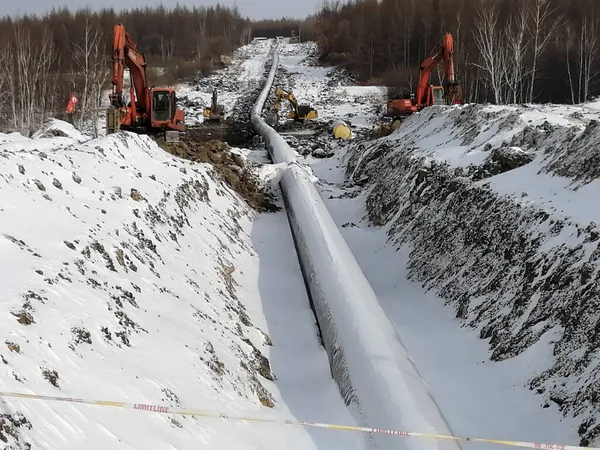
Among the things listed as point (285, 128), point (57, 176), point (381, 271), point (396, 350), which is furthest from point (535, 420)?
point (285, 128)

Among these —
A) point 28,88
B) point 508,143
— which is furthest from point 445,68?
point 28,88

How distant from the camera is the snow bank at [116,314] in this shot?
367cm

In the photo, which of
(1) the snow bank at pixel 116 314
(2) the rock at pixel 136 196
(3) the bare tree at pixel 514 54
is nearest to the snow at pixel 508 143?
(1) the snow bank at pixel 116 314

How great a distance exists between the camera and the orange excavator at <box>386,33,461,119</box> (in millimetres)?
18703

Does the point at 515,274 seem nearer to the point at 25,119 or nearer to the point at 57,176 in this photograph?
the point at 57,176

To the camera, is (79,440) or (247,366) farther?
(247,366)

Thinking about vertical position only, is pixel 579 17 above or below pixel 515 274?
above

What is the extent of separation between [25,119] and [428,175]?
942 inches

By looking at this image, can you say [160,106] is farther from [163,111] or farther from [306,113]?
[306,113]

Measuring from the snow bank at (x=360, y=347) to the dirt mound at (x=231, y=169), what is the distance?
3.91 metres

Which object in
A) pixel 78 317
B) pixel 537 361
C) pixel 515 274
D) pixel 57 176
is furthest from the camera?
pixel 57 176

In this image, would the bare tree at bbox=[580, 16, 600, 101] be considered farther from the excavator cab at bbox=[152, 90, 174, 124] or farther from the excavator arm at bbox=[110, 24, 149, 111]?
the excavator arm at bbox=[110, 24, 149, 111]

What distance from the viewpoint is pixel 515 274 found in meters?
6.54

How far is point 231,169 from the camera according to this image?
1416 centimetres
